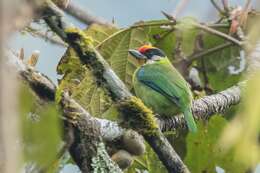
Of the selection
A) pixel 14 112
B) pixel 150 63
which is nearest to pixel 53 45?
pixel 150 63

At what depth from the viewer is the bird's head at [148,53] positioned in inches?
155

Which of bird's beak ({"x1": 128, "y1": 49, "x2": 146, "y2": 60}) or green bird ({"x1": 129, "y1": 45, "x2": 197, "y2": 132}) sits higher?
bird's beak ({"x1": 128, "y1": 49, "x2": 146, "y2": 60})

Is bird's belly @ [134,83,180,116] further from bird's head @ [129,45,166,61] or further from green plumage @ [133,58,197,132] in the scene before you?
bird's head @ [129,45,166,61]

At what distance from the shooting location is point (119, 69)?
12.2 ft

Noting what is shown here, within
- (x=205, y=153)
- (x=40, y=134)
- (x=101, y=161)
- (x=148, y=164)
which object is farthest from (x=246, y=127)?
(x=205, y=153)

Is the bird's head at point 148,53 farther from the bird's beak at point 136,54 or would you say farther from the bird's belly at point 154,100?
the bird's belly at point 154,100

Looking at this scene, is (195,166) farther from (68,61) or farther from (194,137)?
(68,61)

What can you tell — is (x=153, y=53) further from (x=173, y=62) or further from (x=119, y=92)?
(x=119, y=92)

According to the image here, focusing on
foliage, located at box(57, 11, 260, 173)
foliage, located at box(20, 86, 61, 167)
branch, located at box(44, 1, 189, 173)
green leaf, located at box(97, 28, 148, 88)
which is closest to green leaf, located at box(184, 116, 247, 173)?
foliage, located at box(57, 11, 260, 173)

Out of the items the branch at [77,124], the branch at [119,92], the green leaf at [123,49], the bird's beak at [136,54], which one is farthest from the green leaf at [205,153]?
the branch at [77,124]

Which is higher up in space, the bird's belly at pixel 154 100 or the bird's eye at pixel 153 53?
the bird's eye at pixel 153 53

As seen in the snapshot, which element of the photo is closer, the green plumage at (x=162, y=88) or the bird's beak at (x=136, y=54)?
the green plumage at (x=162, y=88)

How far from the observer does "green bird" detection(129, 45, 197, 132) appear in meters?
3.55

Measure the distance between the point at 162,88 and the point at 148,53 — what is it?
0.91 ft
